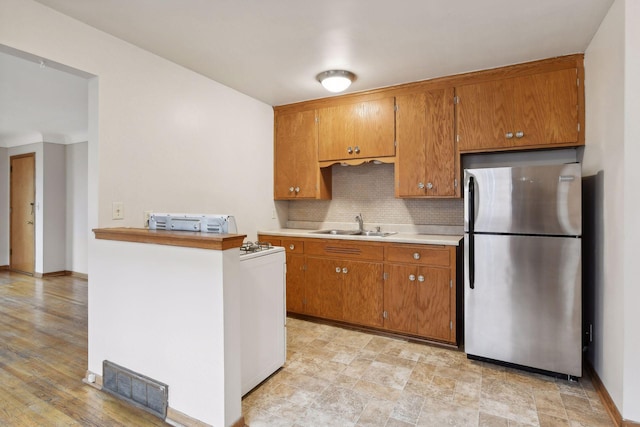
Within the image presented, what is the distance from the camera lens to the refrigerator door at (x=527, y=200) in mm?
2242

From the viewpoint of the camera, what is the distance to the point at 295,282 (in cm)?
351

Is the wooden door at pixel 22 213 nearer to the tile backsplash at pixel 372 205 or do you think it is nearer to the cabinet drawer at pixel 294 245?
the tile backsplash at pixel 372 205

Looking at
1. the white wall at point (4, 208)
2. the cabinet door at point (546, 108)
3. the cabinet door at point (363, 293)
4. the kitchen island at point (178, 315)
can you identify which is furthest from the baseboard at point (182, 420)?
the white wall at point (4, 208)

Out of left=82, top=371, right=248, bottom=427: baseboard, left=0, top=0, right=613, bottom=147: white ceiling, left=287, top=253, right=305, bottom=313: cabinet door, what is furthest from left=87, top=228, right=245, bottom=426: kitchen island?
left=287, top=253, right=305, bottom=313: cabinet door

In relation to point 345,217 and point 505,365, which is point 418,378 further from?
point 345,217

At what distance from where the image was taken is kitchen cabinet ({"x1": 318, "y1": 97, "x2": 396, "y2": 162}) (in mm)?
3324

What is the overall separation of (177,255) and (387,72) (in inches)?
89.5

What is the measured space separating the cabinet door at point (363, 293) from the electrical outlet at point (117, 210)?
1.89 m

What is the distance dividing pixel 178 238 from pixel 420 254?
1.95 m

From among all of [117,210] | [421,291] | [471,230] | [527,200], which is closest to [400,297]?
[421,291]

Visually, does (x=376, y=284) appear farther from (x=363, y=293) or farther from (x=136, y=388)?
(x=136, y=388)

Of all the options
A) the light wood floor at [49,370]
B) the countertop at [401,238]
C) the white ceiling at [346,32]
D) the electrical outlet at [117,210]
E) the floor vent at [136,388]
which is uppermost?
the white ceiling at [346,32]

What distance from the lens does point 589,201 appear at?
7.97ft

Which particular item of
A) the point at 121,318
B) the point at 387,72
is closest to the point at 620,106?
the point at 387,72
